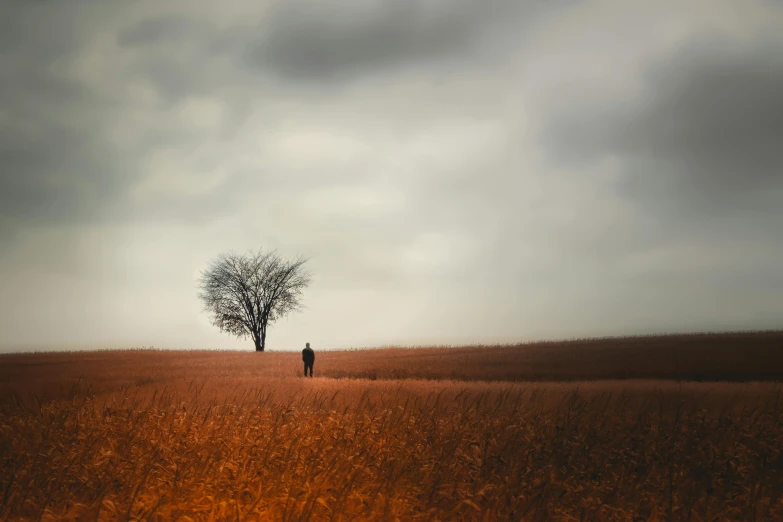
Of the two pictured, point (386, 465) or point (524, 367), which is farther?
point (524, 367)

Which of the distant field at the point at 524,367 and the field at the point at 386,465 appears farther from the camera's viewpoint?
the distant field at the point at 524,367

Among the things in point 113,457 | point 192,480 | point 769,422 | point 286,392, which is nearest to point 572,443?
point 769,422

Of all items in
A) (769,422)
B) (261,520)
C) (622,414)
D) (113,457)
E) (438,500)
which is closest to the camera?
(261,520)

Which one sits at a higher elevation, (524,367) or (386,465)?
(386,465)

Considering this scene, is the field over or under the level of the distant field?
over

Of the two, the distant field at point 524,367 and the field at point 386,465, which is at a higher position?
the field at point 386,465

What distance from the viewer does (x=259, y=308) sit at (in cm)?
4941

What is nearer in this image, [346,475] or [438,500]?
[438,500]

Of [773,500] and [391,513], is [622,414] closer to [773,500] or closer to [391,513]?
[773,500]

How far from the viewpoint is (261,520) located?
16.2 ft

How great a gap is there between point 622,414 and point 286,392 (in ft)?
33.2

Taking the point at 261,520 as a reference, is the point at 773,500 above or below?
below

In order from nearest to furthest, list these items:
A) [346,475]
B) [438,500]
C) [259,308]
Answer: [438,500] → [346,475] → [259,308]

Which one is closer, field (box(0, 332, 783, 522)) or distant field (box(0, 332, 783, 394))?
field (box(0, 332, 783, 522))
